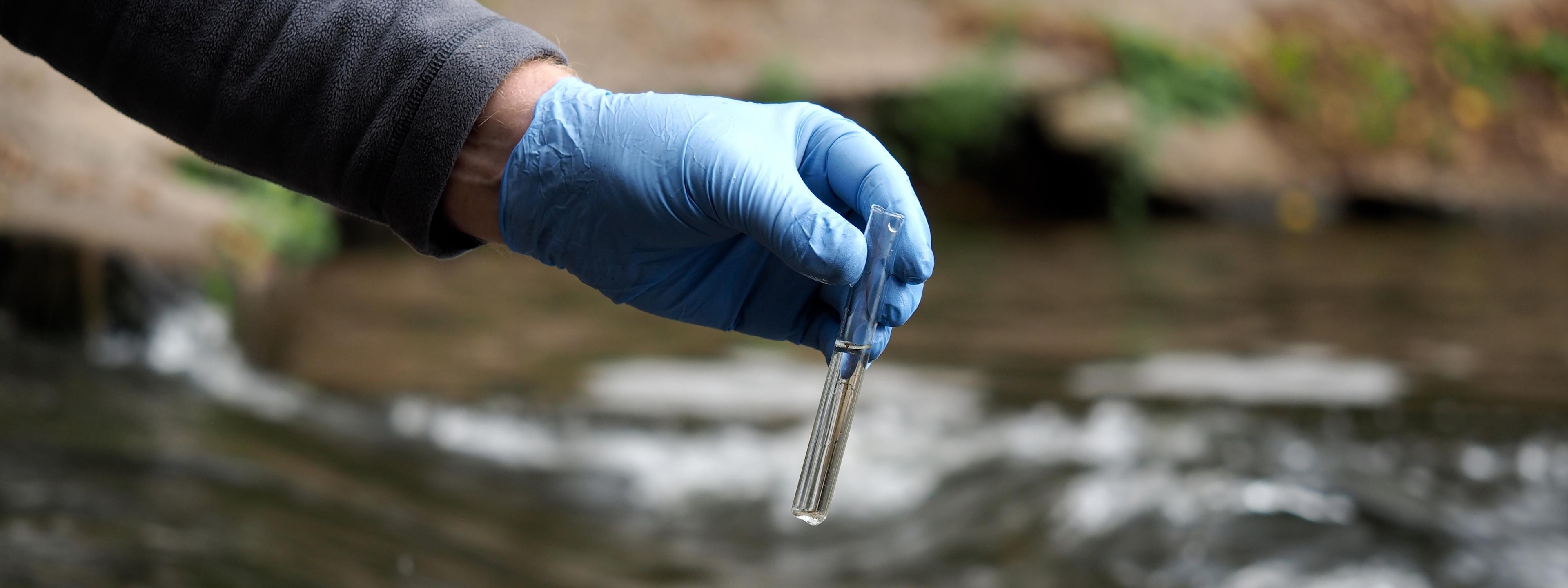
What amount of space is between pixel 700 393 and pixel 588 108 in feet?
9.40

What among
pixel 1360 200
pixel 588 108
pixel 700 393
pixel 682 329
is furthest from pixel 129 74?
pixel 1360 200

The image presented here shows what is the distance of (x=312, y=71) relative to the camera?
159 cm

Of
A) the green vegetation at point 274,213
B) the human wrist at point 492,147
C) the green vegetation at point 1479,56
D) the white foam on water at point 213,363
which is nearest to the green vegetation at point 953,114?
the green vegetation at point 1479,56

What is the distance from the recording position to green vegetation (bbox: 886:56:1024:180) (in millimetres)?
8656

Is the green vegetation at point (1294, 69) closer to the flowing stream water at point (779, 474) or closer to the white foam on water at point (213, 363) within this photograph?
the flowing stream water at point (779, 474)

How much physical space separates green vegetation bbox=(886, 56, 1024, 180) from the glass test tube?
7235 millimetres

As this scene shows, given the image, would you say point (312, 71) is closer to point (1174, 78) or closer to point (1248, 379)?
point (1248, 379)

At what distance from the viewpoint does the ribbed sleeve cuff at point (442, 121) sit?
5.15 ft

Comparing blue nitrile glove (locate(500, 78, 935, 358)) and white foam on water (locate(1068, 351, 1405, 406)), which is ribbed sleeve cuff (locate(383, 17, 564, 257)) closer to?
blue nitrile glove (locate(500, 78, 935, 358))

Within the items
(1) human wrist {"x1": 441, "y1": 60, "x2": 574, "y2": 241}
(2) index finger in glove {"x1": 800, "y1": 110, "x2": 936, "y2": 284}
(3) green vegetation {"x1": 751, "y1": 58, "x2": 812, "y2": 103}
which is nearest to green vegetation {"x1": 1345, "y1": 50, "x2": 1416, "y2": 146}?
(3) green vegetation {"x1": 751, "y1": 58, "x2": 812, "y2": 103}

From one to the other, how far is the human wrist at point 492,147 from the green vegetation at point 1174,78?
789 cm

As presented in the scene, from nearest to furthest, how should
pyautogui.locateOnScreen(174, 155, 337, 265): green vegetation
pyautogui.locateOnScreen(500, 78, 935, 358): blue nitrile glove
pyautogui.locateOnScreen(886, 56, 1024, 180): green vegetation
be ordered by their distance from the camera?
pyautogui.locateOnScreen(500, 78, 935, 358): blue nitrile glove < pyautogui.locateOnScreen(174, 155, 337, 265): green vegetation < pyautogui.locateOnScreen(886, 56, 1024, 180): green vegetation

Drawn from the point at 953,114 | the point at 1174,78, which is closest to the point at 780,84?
the point at 953,114

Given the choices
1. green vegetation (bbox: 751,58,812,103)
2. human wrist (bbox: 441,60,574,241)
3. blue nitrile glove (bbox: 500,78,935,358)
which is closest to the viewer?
blue nitrile glove (bbox: 500,78,935,358)
